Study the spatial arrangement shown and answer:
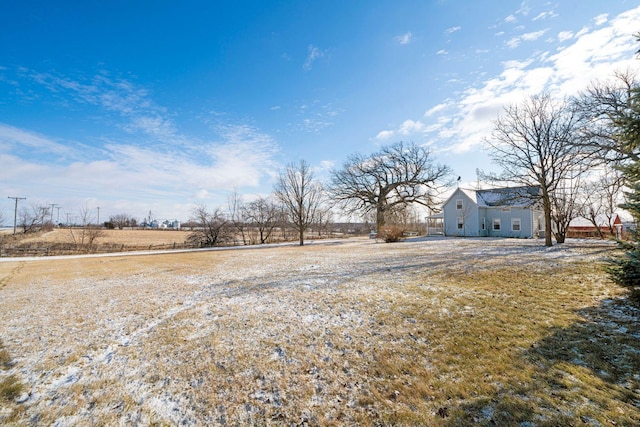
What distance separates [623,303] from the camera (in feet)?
20.6

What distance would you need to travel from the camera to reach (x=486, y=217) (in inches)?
1169

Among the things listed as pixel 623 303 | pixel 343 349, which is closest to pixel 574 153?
pixel 623 303

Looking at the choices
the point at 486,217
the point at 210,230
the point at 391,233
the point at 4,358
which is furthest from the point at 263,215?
the point at 4,358

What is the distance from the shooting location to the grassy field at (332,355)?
135 inches

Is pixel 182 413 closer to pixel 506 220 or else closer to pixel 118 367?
pixel 118 367

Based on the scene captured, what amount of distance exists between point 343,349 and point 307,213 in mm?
26973

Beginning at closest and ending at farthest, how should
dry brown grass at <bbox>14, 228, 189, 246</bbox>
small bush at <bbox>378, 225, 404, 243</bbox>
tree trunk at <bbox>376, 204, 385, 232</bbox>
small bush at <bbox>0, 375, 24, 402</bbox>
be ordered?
1. small bush at <bbox>0, 375, 24, 402</bbox>
2. small bush at <bbox>378, 225, 404, 243</bbox>
3. tree trunk at <bbox>376, 204, 385, 232</bbox>
4. dry brown grass at <bbox>14, 228, 189, 246</bbox>

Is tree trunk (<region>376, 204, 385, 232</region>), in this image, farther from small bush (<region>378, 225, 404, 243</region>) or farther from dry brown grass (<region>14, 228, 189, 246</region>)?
dry brown grass (<region>14, 228, 189, 246</region>)

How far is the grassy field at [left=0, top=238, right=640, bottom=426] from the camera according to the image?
135 inches

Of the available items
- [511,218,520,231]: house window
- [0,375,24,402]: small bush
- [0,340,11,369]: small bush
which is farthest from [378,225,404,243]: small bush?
[0,375,24,402]: small bush

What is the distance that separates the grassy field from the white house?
72.9 feet

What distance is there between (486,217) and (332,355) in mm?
30936

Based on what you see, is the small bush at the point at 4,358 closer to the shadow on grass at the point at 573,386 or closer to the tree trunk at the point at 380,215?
the shadow on grass at the point at 573,386

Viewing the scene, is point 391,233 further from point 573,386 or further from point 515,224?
point 573,386
